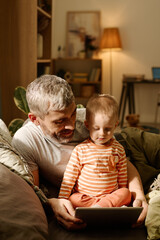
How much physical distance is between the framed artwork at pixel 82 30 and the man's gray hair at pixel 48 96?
4.69 meters

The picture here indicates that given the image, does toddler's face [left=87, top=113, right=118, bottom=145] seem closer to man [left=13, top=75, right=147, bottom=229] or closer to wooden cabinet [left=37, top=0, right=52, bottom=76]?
man [left=13, top=75, right=147, bottom=229]

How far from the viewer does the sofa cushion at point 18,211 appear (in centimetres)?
83

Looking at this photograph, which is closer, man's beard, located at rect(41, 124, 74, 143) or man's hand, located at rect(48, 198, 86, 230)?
man's hand, located at rect(48, 198, 86, 230)

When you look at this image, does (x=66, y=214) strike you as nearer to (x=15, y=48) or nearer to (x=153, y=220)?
(x=153, y=220)

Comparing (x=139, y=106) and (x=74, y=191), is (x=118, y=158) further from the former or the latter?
(x=139, y=106)

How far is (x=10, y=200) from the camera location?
3.08 ft

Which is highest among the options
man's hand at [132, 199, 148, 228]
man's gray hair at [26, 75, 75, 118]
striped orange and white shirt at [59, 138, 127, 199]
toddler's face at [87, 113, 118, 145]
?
man's gray hair at [26, 75, 75, 118]

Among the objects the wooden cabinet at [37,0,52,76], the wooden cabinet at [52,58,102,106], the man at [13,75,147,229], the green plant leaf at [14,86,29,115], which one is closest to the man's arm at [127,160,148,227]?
the man at [13,75,147,229]

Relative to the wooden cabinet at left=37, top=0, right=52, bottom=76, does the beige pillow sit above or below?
below

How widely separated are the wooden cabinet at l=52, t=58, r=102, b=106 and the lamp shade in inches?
15.7

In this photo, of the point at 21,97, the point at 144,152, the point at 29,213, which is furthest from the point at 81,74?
the point at 29,213

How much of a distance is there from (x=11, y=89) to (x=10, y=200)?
7.07 feet

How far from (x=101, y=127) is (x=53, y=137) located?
0.22 meters

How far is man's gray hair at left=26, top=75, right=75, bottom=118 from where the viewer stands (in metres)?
1.27
